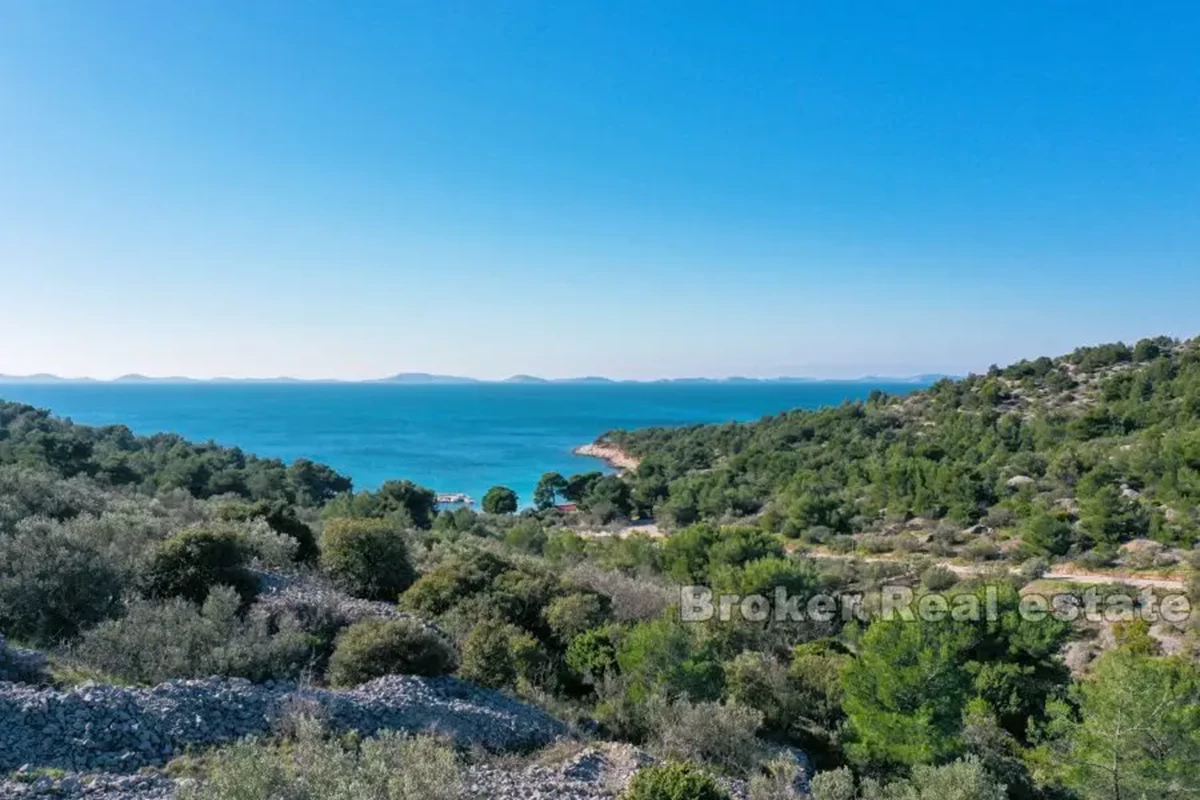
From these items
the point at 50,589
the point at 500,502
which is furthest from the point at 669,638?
the point at 500,502

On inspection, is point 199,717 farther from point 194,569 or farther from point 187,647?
point 194,569

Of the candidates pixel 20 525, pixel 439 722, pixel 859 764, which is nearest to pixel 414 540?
pixel 20 525

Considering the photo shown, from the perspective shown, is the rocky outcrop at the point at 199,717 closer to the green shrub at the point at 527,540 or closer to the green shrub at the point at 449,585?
the green shrub at the point at 449,585

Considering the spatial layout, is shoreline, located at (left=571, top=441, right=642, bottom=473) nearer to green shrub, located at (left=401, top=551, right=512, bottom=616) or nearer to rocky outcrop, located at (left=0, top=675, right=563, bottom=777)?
green shrub, located at (left=401, top=551, right=512, bottom=616)

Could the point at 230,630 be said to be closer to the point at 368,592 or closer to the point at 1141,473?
the point at 368,592

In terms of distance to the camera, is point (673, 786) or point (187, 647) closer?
point (673, 786)

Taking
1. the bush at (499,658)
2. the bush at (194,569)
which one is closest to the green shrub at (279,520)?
the bush at (194,569)
